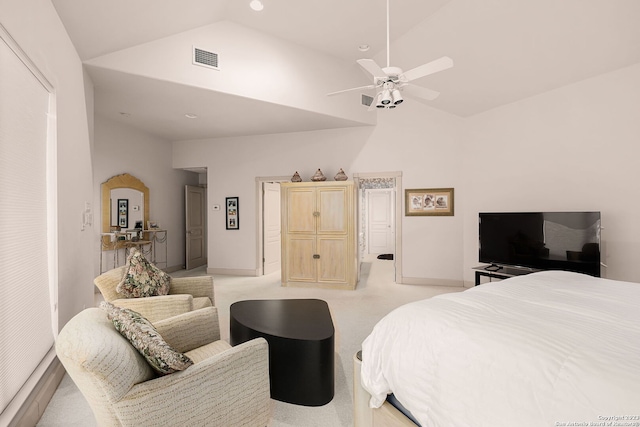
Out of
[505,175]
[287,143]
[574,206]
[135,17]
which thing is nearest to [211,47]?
[135,17]

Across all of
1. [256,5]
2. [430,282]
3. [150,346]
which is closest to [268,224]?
[430,282]

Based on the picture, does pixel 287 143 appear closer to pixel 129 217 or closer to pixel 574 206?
pixel 129 217

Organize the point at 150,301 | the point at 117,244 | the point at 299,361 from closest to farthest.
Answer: the point at 299,361
the point at 150,301
the point at 117,244

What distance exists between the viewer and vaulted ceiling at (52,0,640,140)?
3087 millimetres

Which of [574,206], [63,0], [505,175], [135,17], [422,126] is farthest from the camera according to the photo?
[422,126]

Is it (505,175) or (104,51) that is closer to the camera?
(104,51)

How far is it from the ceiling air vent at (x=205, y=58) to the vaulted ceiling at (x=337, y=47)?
0.14 meters

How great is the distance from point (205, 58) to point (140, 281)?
285 centimetres

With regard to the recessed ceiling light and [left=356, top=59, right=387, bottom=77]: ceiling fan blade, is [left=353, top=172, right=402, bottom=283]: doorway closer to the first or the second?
the recessed ceiling light

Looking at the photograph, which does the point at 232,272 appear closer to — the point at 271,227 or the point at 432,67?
the point at 271,227

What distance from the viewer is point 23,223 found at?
194cm

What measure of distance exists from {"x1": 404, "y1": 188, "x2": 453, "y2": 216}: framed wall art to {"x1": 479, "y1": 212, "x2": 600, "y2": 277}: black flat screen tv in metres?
0.90

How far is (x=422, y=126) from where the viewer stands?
217 inches

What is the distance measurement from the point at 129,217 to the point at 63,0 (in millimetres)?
3921
